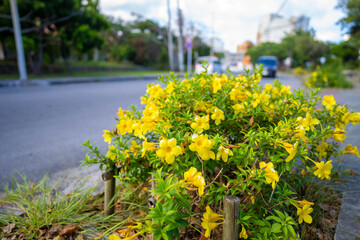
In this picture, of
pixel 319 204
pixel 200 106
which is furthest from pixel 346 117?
pixel 200 106

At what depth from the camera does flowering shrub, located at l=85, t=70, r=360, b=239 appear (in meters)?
1.19

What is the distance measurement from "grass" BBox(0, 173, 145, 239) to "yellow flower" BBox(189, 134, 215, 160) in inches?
27.2

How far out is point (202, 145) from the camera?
1.20 metres

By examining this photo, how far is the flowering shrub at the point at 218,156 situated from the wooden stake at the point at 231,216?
7 centimetres

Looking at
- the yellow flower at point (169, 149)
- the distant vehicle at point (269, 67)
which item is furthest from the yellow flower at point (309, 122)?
the distant vehicle at point (269, 67)

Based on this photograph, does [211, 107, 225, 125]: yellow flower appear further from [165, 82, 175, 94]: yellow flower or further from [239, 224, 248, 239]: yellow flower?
[239, 224, 248, 239]: yellow flower

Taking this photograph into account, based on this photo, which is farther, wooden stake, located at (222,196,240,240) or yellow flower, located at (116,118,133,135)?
yellow flower, located at (116,118,133,135)

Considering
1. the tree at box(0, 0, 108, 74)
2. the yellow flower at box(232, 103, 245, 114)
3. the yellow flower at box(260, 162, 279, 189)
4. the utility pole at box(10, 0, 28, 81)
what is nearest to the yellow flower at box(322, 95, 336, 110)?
the yellow flower at box(232, 103, 245, 114)

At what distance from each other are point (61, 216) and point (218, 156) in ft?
3.62

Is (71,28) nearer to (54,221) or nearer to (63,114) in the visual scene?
(63,114)

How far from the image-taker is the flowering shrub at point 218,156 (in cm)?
119

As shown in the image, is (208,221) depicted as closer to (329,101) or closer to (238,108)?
(238,108)

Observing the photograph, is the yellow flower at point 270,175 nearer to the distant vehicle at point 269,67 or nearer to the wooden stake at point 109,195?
the wooden stake at point 109,195

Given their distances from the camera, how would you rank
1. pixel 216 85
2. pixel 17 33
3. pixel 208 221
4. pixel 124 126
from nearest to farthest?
pixel 208 221 → pixel 124 126 → pixel 216 85 → pixel 17 33
